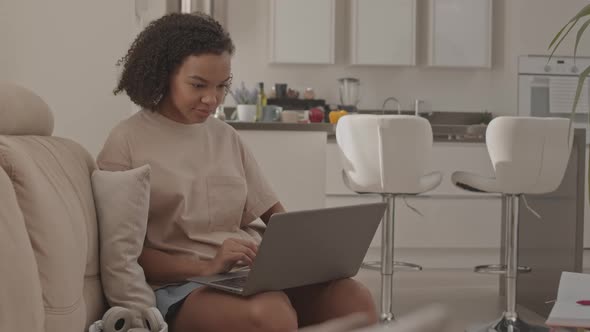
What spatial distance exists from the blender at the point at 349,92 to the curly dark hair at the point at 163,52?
15.0 ft

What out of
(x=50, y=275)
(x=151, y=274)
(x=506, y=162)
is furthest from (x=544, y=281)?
(x=50, y=275)

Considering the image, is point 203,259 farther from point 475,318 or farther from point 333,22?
point 333,22

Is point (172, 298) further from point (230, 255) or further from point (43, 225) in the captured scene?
point (43, 225)

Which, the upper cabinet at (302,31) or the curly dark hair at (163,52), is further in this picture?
the upper cabinet at (302,31)

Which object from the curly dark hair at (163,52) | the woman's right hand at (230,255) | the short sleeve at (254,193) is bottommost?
the woman's right hand at (230,255)

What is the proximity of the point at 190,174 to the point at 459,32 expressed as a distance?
495cm

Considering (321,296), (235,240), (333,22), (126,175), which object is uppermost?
(333,22)

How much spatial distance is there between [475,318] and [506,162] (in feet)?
3.44

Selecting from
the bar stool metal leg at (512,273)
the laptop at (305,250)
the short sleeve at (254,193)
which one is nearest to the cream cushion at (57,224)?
the laptop at (305,250)

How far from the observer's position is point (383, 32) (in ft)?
21.1

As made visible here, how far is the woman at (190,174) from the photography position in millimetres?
1761

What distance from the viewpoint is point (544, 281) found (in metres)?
4.23

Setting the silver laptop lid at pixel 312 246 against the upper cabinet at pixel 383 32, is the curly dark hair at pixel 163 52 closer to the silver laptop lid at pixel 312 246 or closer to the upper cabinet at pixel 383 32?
the silver laptop lid at pixel 312 246

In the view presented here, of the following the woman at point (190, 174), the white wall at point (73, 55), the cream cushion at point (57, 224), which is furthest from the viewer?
the white wall at point (73, 55)
